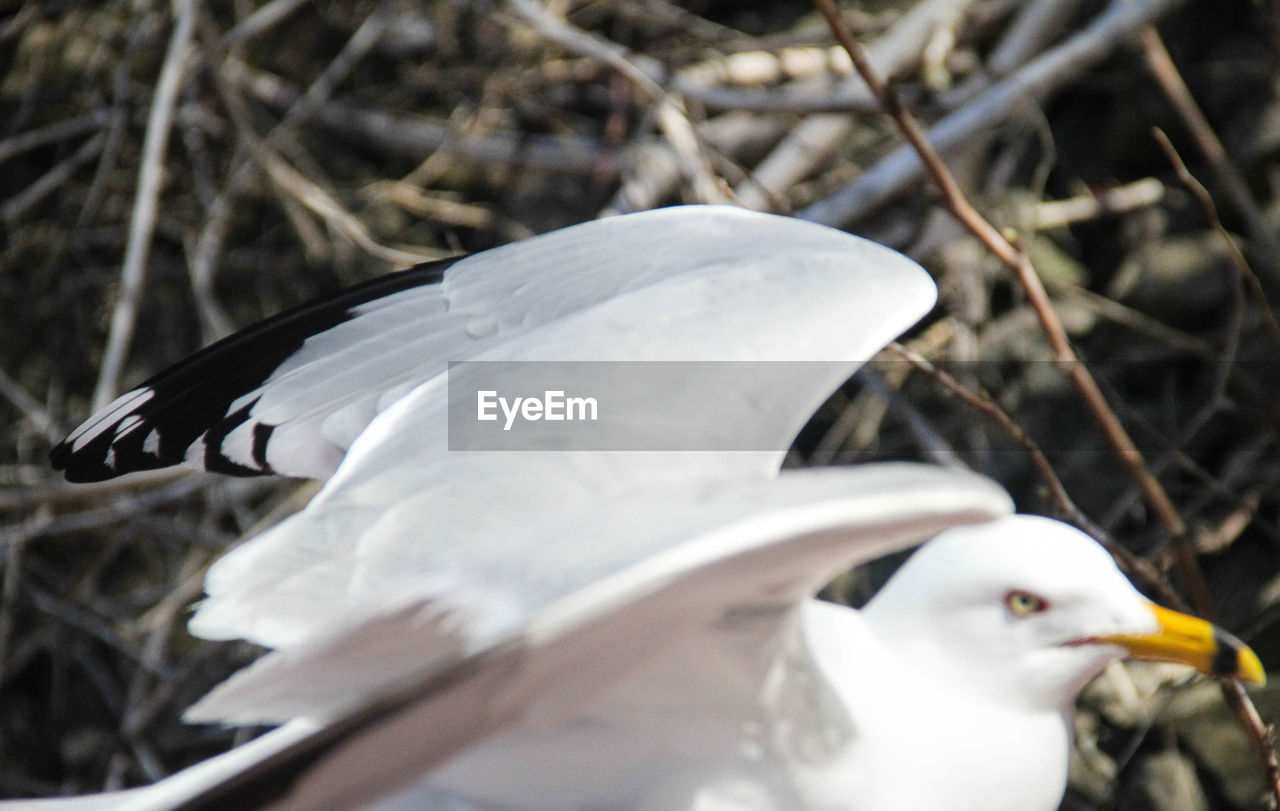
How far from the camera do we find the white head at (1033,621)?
1.09 meters

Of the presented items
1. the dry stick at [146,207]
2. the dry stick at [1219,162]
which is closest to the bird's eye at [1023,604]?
the dry stick at [1219,162]

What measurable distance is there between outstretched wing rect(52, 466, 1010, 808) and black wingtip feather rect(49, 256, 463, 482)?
62 centimetres

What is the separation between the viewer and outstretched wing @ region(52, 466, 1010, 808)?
694 mm

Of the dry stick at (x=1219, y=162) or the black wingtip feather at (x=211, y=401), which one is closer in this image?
the black wingtip feather at (x=211, y=401)

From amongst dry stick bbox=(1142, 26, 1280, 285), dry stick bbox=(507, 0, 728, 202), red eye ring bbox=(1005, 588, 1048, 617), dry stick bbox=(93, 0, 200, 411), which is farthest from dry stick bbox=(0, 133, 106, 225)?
red eye ring bbox=(1005, 588, 1048, 617)

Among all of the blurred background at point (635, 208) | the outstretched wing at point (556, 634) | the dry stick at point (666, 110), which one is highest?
the outstretched wing at point (556, 634)

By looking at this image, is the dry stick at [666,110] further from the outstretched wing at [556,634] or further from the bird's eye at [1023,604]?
the outstretched wing at [556,634]

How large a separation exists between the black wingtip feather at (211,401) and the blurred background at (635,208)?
0.96 ft

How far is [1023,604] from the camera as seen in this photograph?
3.66 feet

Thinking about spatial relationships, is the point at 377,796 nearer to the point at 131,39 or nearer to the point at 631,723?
the point at 631,723

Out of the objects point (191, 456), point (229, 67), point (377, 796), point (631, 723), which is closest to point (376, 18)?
point (229, 67)

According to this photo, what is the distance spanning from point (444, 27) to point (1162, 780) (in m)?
1.94

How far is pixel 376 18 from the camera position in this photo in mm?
2564

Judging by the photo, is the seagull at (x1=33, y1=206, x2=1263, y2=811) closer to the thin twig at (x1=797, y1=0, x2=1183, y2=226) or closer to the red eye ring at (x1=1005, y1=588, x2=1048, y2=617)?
the red eye ring at (x1=1005, y1=588, x2=1048, y2=617)
